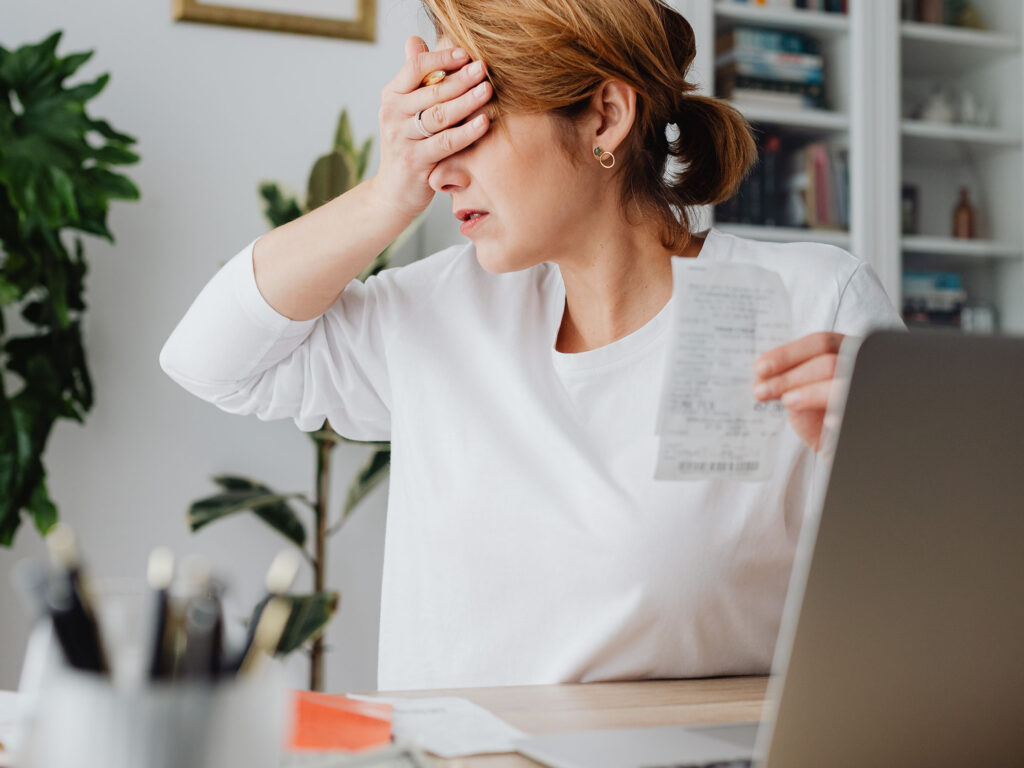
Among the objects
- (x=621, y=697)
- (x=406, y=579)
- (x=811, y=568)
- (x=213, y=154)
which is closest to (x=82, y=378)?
(x=213, y=154)

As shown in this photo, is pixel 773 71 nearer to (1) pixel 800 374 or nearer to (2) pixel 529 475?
(2) pixel 529 475

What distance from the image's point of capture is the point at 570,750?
683mm

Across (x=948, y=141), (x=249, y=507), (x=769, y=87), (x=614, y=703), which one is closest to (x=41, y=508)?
(x=249, y=507)

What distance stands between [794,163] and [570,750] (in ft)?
7.82

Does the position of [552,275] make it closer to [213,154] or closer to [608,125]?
[608,125]

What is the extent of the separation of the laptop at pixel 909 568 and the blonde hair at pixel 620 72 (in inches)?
26.3

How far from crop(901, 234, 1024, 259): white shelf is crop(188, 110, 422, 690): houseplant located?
1.43m

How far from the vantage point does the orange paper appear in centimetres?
66

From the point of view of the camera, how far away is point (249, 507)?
2260mm

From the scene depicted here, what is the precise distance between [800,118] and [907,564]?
242cm

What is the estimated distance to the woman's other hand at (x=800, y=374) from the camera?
27.3 inches

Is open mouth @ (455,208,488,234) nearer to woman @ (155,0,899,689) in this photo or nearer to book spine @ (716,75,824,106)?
woman @ (155,0,899,689)

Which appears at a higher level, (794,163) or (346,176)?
(794,163)

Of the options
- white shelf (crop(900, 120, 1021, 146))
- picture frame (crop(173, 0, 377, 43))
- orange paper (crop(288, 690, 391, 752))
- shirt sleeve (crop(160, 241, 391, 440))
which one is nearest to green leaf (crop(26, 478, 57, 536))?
shirt sleeve (crop(160, 241, 391, 440))
